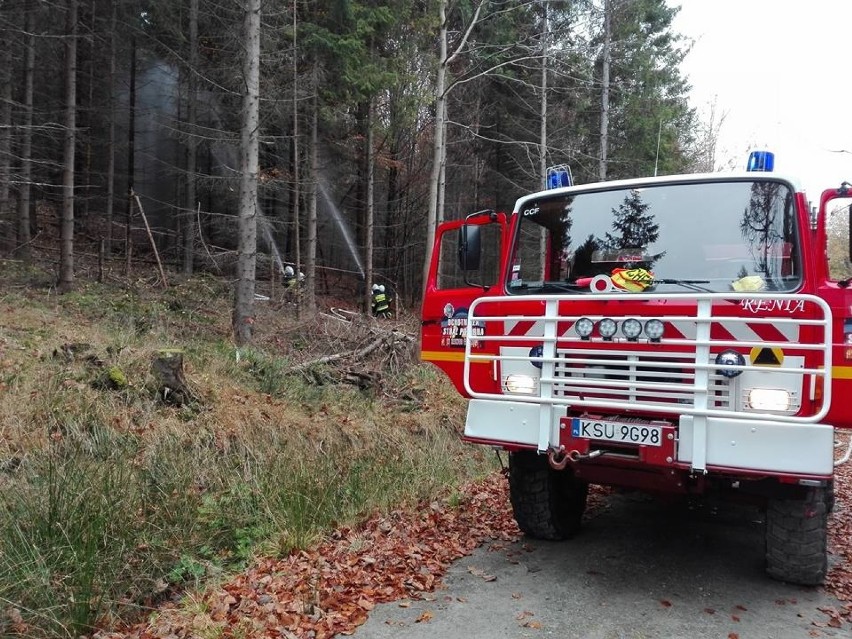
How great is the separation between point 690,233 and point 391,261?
889 inches

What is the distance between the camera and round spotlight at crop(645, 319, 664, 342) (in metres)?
3.85

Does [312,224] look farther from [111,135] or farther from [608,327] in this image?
[608,327]

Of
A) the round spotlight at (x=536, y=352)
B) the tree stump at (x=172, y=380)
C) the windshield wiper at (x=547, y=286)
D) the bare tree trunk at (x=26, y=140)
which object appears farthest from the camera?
the bare tree trunk at (x=26, y=140)

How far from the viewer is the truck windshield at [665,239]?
4172 mm

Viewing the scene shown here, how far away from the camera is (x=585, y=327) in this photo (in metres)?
4.10

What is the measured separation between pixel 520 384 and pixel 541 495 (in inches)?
42.1

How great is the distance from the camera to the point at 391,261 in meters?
26.7

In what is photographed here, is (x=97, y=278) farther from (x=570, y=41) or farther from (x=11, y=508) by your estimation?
(x=570, y=41)

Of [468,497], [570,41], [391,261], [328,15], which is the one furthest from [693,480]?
[391,261]

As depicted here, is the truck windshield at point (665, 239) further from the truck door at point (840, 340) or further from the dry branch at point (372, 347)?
the dry branch at point (372, 347)

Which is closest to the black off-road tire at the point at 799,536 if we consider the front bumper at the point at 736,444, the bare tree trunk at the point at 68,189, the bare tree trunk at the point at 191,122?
the front bumper at the point at 736,444

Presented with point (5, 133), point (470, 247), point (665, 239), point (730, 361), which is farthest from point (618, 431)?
point (5, 133)

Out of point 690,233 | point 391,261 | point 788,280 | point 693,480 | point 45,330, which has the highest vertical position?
point 391,261

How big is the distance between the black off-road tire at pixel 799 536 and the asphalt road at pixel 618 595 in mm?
185
